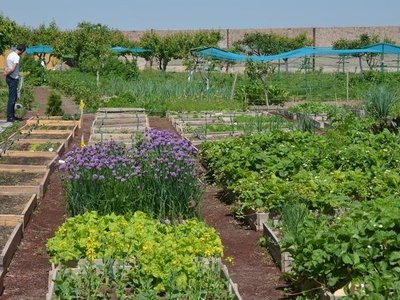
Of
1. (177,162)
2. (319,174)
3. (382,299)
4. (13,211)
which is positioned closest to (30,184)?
(13,211)

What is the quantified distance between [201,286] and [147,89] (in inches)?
680

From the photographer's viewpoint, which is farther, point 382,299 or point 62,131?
point 62,131

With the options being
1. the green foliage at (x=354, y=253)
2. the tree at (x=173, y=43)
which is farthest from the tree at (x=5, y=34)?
the tree at (x=173, y=43)

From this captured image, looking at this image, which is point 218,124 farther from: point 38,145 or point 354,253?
point 354,253

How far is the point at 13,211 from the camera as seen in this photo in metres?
8.05

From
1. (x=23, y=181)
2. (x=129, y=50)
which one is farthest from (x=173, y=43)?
(x=23, y=181)

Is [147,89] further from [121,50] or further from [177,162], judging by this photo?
[121,50]

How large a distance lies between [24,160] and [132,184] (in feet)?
13.0

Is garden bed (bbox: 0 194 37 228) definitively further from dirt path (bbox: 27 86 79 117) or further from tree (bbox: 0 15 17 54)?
tree (bbox: 0 15 17 54)

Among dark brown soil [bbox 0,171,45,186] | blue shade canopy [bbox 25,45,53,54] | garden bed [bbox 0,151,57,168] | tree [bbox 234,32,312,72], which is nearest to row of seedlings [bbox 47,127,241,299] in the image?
dark brown soil [bbox 0,171,45,186]

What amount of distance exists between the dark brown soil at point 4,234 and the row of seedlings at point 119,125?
505cm

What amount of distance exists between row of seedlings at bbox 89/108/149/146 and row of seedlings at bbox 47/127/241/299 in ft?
15.5

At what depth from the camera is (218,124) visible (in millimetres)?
15844

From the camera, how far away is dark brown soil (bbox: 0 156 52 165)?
433 inches
